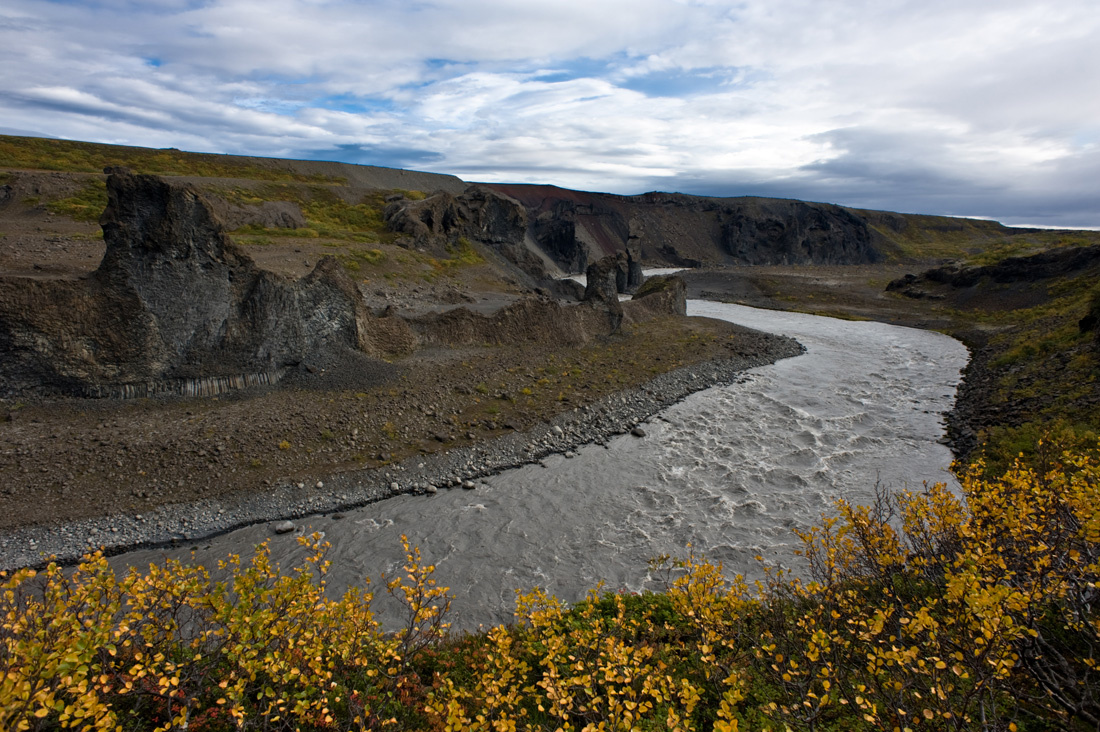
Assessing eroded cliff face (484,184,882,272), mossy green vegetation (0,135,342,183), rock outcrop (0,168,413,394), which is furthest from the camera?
eroded cliff face (484,184,882,272)

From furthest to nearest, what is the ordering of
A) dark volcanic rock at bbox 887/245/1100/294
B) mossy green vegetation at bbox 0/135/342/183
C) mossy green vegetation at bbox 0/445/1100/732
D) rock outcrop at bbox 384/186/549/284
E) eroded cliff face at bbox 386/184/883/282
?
eroded cliff face at bbox 386/184/883/282 < mossy green vegetation at bbox 0/135/342/183 < rock outcrop at bbox 384/186/549/284 < dark volcanic rock at bbox 887/245/1100/294 < mossy green vegetation at bbox 0/445/1100/732

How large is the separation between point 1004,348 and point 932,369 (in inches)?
270

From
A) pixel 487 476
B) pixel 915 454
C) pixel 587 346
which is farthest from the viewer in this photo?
pixel 587 346

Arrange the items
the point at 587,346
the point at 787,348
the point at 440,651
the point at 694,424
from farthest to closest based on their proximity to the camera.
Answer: the point at 787,348 < the point at 587,346 < the point at 694,424 < the point at 440,651

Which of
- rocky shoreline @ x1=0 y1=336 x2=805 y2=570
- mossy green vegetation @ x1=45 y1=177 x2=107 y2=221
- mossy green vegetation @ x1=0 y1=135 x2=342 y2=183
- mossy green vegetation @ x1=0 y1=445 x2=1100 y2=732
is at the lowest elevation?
rocky shoreline @ x1=0 y1=336 x2=805 y2=570

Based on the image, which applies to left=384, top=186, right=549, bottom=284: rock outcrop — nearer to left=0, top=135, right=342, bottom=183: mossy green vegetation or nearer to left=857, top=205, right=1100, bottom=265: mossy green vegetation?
left=0, top=135, right=342, bottom=183: mossy green vegetation

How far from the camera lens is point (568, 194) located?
142875 millimetres

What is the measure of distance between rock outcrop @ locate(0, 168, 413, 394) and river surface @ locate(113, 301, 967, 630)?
9.49 m

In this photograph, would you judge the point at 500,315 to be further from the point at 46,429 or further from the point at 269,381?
the point at 46,429

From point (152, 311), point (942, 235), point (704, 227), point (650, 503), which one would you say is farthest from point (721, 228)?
point (152, 311)

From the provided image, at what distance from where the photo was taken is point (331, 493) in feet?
58.4

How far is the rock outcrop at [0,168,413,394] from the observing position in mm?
18938

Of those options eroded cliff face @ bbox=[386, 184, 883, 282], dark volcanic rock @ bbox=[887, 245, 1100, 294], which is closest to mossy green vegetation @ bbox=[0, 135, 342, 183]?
eroded cliff face @ bbox=[386, 184, 883, 282]

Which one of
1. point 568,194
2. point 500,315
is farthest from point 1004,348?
point 568,194
